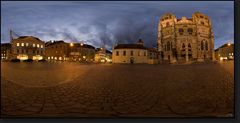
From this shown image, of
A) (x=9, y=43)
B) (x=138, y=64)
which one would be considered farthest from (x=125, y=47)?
(x=9, y=43)

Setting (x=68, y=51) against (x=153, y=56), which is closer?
(x=68, y=51)

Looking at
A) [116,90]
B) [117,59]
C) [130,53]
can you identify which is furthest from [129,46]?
[116,90]

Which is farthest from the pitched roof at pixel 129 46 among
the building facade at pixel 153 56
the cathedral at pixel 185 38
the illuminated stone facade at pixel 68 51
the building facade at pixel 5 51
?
the building facade at pixel 5 51

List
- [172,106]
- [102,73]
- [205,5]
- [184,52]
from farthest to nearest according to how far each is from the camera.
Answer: [102,73] < [184,52] < [205,5] < [172,106]

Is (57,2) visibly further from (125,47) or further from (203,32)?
(203,32)

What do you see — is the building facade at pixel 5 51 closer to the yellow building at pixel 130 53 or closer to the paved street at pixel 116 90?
the paved street at pixel 116 90

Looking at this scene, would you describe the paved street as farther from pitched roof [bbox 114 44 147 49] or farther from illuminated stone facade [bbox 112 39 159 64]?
pitched roof [bbox 114 44 147 49]

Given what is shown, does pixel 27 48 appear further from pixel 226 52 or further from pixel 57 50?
pixel 226 52
